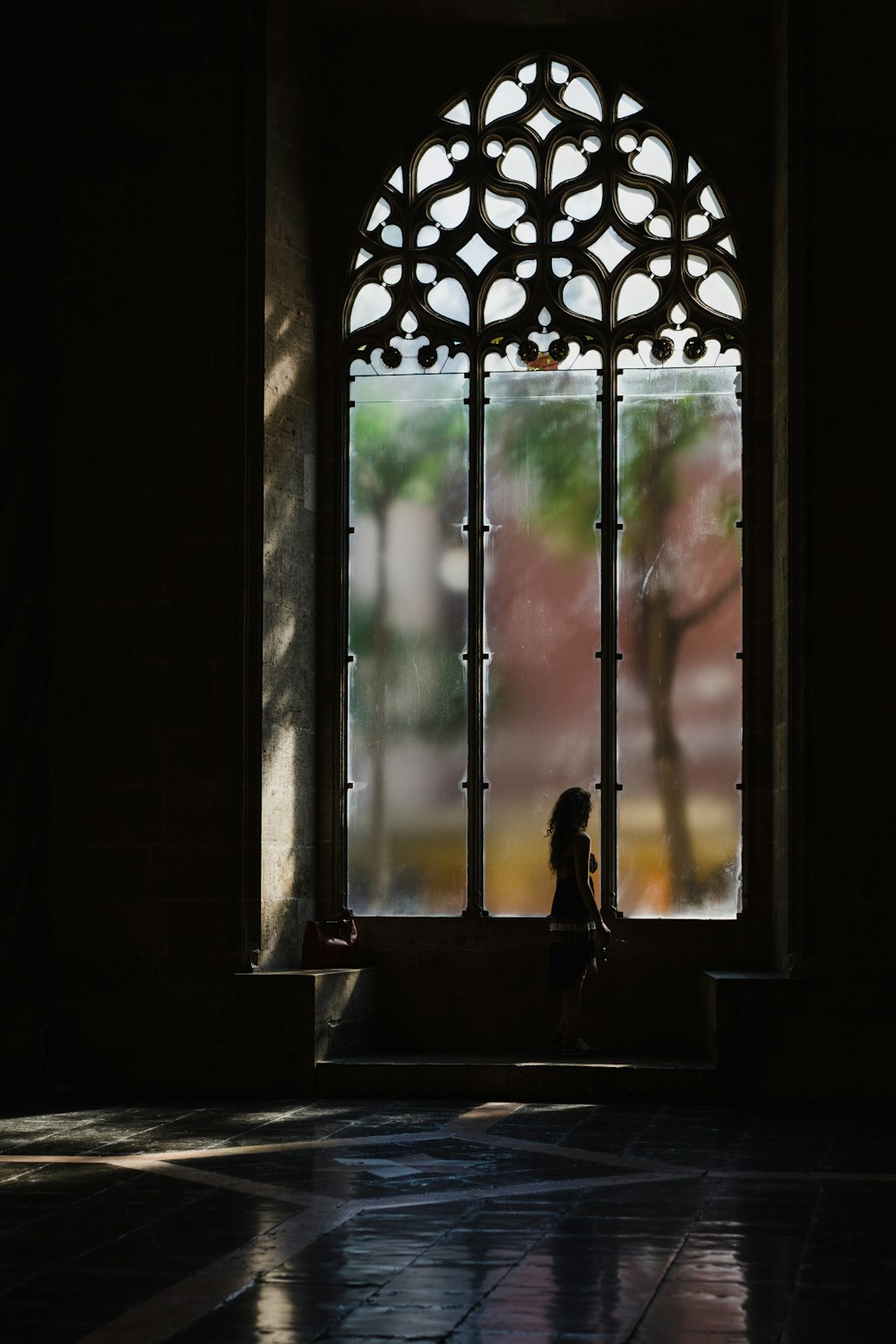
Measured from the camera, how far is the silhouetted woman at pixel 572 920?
9.95 metres

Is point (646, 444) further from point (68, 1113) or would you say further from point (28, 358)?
A: point (68, 1113)

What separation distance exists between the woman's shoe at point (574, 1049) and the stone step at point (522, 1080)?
109 millimetres

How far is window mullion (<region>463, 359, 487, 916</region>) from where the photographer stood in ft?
Result: 35.4

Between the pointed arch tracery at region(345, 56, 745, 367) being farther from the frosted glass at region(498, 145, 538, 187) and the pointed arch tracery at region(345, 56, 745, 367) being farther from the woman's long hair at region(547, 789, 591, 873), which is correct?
the woman's long hair at region(547, 789, 591, 873)

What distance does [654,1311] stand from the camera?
15.6 ft

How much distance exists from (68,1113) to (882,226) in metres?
6.18

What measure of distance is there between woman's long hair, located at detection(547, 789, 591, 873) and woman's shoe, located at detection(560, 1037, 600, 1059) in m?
0.91

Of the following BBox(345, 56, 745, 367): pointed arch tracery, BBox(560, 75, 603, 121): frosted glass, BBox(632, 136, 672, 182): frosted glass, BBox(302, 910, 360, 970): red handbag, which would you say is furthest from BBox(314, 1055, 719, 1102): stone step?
BBox(560, 75, 603, 121): frosted glass

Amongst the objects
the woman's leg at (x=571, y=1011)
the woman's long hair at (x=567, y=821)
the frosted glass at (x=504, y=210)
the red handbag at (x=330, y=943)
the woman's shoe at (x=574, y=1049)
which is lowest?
the woman's shoe at (x=574, y=1049)

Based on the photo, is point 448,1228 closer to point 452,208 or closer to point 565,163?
point 452,208

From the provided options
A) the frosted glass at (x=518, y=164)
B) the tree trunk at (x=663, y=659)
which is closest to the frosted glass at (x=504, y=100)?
the frosted glass at (x=518, y=164)

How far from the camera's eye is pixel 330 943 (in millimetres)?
10438

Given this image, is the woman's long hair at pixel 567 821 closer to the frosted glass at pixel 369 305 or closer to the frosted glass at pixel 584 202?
the frosted glass at pixel 369 305

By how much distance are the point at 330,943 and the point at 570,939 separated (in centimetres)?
139
